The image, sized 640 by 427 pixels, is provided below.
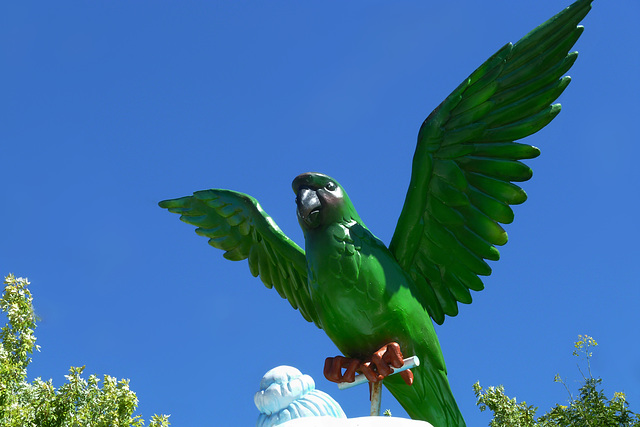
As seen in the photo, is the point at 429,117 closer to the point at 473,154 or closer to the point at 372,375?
the point at 473,154

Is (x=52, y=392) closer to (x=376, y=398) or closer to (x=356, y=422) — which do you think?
(x=376, y=398)

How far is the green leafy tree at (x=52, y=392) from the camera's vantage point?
276 inches

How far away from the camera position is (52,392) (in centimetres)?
720

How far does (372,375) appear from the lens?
13.5ft

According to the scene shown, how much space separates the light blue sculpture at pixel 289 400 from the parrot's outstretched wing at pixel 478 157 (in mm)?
1679

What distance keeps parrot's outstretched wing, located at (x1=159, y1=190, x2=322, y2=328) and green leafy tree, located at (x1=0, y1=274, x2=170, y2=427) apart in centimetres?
269

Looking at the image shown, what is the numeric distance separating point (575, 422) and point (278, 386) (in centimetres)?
667

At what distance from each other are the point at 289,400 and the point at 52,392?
5129 mm

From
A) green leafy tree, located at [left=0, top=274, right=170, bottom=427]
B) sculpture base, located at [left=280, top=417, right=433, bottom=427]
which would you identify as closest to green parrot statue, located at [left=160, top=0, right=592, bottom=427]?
sculpture base, located at [left=280, top=417, right=433, bottom=427]

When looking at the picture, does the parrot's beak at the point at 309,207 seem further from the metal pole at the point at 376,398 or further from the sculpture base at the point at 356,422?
the sculpture base at the point at 356,422

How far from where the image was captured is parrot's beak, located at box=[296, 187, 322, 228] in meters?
4.42

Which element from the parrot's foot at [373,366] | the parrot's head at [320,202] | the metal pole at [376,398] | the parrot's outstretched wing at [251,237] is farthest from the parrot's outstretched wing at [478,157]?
the parrot's outstretched wing at [251,237]

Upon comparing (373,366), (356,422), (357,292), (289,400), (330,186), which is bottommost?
(356,422)

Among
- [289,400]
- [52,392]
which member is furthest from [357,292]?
[52,392]
